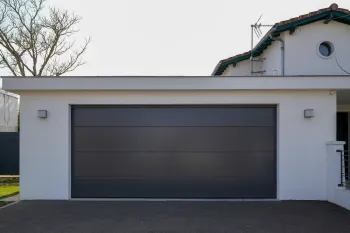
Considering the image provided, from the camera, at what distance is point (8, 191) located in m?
10.6

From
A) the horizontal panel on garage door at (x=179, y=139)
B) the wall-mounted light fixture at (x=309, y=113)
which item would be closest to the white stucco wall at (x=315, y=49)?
the wall-mounted light fixture at (x=309, y=113)

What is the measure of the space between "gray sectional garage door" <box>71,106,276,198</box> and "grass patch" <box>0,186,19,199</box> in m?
2.42

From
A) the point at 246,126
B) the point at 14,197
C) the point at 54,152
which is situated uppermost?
the point at 246,126

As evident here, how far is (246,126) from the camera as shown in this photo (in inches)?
348

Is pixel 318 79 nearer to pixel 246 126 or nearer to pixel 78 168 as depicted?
pixel 246 126

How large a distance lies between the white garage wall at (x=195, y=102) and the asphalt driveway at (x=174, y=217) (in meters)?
0.50

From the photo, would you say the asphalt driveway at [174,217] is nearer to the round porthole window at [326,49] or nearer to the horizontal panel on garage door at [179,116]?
the horizontal panel on garage door at [179,116]

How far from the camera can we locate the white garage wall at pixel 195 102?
8.61 meters

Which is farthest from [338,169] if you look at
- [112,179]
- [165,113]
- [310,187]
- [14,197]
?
[14,197]

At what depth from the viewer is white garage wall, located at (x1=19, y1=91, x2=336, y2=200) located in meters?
8.61

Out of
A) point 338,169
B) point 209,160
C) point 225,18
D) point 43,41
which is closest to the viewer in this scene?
point 338,169

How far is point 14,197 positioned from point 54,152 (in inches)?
75.5

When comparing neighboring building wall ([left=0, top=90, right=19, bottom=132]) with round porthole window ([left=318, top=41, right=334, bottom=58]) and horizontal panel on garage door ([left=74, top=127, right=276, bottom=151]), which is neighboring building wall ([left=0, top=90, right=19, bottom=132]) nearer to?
horizontal panel on garage door ([left=74, top=127, right=276, bottom=151])

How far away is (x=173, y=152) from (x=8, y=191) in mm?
5513
